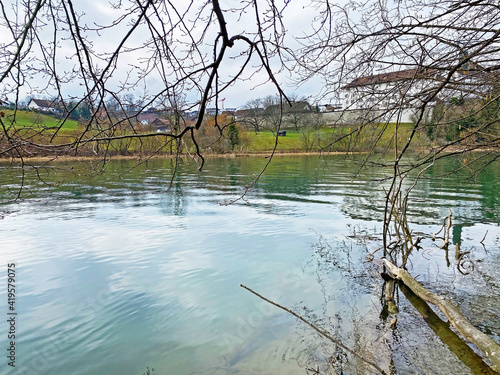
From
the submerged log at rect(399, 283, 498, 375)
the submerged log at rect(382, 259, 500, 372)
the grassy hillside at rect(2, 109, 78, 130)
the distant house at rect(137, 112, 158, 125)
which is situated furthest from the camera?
the submerged log at rect(399, 283, 498, 375)

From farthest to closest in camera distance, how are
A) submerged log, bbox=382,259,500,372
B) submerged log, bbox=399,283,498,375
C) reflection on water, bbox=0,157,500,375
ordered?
1. reflection on water, bbox=0,157,500,375
2. submerged log, bbox=399,283,498,375
3. submerged log, bbox=382,259,500,372

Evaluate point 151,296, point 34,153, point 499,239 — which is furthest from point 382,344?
point 499,239

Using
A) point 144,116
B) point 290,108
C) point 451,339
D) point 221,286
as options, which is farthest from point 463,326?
point 144,116

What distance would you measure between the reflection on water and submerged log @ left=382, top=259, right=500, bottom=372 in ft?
0.91

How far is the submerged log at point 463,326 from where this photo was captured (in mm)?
3765

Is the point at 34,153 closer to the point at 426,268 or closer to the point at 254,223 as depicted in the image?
the point at 426,268

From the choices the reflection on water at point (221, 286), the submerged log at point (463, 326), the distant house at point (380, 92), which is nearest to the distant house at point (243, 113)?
the reflection on water at point (221, 286)

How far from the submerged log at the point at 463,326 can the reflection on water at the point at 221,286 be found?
0.91ft

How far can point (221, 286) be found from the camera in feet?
21.7

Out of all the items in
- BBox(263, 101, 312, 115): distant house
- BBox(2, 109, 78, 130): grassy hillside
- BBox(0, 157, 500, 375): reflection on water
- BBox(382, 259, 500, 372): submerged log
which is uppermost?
BBox(263, 101, 312, 115): distant house

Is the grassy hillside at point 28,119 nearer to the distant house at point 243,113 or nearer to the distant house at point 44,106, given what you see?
the distant house at point 44,106

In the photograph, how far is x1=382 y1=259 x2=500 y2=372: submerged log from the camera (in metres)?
3.76

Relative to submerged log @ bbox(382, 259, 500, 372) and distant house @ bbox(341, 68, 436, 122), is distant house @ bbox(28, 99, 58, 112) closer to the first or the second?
distant house @ bbox(341, 68, 436, 122)

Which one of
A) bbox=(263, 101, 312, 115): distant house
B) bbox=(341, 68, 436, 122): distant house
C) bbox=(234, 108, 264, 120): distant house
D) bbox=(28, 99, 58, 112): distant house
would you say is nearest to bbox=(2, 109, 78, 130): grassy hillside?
bbox=(28, 99, 58, 112): distant house
